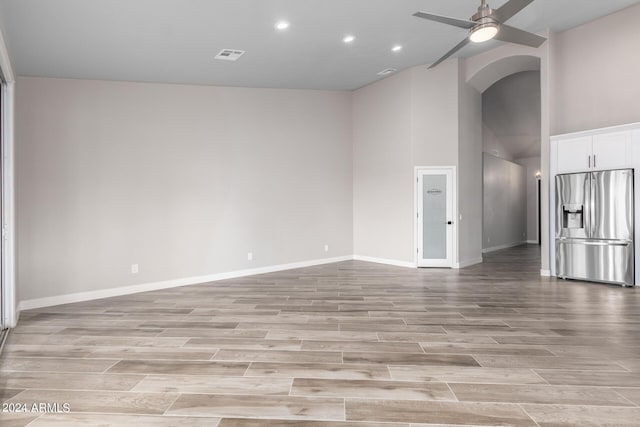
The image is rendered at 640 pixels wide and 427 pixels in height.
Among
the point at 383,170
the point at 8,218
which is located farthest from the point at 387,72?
the point at 8,218

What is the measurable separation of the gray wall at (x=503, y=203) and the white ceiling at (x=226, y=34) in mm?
4677

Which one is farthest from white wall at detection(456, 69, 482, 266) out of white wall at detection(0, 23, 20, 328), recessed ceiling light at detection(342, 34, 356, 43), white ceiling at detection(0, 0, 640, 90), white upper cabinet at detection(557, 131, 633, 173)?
white wall at detection(0, 23, 20, 328)

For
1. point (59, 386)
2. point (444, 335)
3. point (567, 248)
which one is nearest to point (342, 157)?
point (567, 248)

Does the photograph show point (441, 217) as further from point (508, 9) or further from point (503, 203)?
point (503, 203)

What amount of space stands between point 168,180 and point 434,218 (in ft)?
15.6

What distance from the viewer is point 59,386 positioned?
99.9 inches

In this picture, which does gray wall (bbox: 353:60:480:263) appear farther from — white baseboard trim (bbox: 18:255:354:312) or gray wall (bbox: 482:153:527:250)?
gray wall (bbox: 482:153:527:250)

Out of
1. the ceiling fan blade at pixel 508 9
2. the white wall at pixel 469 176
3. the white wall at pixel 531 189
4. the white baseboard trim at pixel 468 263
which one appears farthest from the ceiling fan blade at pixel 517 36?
the white wall at pixel 531 189

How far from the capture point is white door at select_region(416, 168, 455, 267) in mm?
7125

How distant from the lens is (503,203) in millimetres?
10805

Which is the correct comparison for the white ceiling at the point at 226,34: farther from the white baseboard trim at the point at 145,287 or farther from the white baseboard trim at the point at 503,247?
the white baseboard trim at the point at 503,247

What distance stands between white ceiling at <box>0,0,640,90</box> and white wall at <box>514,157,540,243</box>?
724 cm

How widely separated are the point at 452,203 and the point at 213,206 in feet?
14.3

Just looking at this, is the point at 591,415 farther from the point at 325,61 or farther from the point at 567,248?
the point at 325,61
